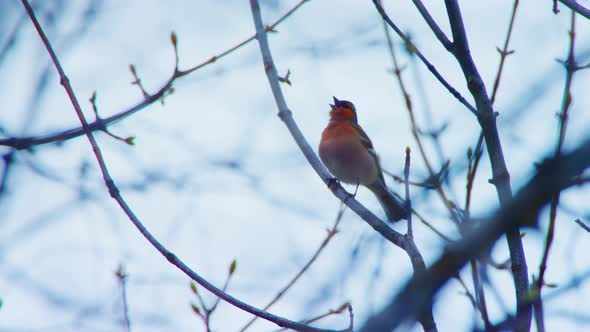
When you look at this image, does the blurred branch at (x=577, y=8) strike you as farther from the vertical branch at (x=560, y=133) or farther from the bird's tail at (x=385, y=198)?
the bird's tail at (x=385, y=198)

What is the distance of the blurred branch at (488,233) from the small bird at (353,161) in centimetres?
589

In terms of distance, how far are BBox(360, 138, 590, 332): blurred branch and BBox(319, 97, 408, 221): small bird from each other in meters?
5.89

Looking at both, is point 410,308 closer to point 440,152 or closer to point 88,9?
point 440,152

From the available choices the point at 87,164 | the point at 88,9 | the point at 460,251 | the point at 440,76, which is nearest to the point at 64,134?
the point at 440,76

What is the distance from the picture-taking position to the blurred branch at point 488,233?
1161 millimetres

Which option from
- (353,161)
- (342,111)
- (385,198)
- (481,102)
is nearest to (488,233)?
(481,102)

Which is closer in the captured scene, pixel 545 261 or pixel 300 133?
pixel 545 261

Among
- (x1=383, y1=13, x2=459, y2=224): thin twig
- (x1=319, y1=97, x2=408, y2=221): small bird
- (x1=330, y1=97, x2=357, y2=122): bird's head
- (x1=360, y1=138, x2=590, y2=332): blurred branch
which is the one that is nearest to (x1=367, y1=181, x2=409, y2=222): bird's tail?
(x1=319, y1=97, x2=408, y2=221): small bird

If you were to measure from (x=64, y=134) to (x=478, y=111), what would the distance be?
86.8 inches

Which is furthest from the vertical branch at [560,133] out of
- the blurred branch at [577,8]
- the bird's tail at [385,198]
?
the bird's tail at [385,198]

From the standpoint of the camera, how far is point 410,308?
4.13 feet

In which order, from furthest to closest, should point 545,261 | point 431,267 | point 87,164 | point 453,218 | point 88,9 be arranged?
point 88,9, point 87,164, point 453,218, point 545,261, point 431,267

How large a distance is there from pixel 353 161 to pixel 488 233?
251 inches

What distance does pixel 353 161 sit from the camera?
7.53 meters
